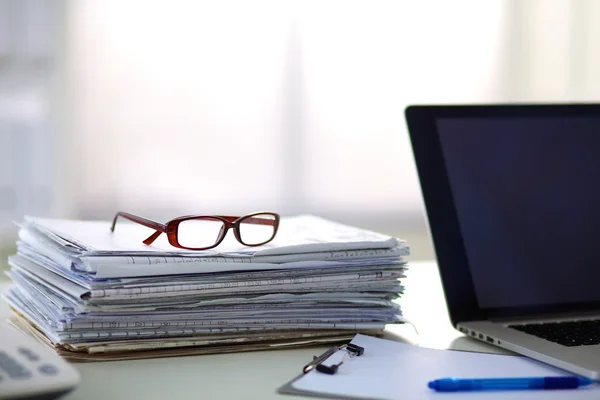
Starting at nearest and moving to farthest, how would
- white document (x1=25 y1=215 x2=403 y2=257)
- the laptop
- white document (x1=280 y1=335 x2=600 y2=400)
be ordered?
white document (x1=280 y1=335 x2=600 y2=400)
white document (x1=25 y1=215 x2=403 y2=257)
the laptop

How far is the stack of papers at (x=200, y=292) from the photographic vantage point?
737 mm

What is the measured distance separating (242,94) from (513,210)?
2.77 meters

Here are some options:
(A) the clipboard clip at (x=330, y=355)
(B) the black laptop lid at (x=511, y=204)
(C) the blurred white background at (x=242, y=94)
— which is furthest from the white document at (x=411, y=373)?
(C) the blurred white background at (x=242, y=94)

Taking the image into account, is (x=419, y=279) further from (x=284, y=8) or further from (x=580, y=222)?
(x=284, y=8)

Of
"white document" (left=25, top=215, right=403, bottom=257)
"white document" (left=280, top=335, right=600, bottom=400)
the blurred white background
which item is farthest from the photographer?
the blurred white background

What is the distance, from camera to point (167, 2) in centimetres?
346

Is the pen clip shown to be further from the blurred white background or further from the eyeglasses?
the blurred white background

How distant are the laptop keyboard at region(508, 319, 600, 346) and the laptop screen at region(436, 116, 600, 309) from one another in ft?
0.16

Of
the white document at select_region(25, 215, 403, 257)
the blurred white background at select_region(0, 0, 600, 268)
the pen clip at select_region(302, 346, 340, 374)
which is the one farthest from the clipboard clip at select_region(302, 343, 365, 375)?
the blurred white background at select_region(0, 0, 600, 268)

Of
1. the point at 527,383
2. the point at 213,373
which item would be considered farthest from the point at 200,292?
the point at 527,383

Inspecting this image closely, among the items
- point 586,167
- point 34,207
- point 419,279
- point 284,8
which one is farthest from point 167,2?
point 586,167

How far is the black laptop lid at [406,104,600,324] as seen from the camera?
2.94 ft

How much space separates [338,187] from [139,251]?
3005 mm

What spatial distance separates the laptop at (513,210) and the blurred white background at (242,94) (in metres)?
2.70
